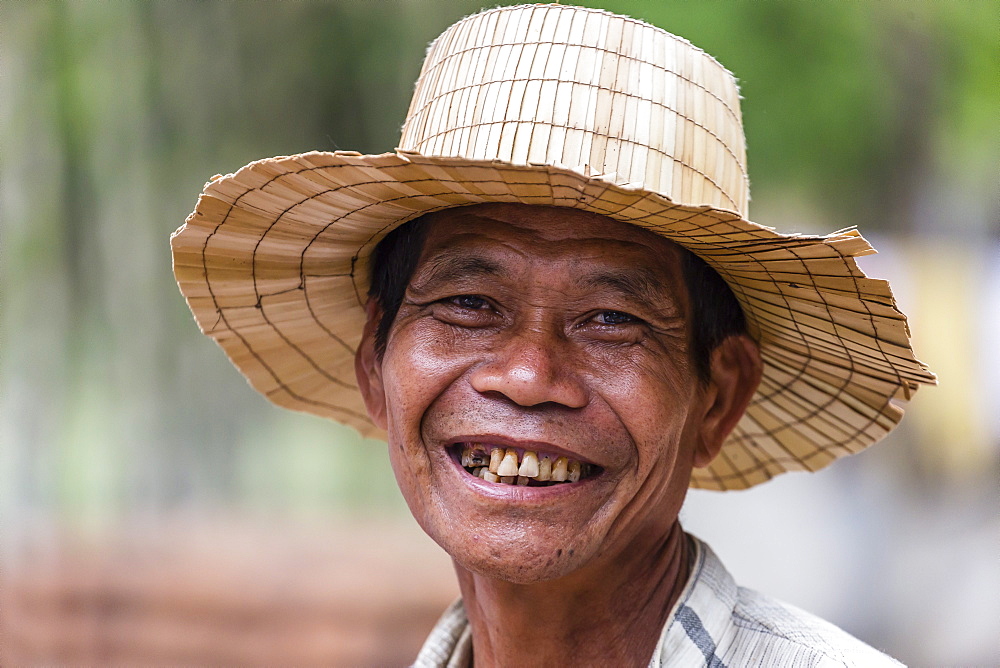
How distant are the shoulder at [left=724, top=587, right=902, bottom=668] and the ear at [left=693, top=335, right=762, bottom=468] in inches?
12.8

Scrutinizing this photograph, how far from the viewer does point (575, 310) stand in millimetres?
1835

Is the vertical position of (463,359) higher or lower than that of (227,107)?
lower

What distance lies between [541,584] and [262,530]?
19.9 ft

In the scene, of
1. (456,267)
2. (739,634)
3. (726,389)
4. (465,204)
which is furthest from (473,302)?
(739,634)

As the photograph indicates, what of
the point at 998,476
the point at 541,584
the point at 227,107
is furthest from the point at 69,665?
the point at 998,476

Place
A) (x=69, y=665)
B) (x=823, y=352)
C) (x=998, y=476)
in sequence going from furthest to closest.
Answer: (x=998, y=476) < (x=69, y=665) < (x=823, y=352)

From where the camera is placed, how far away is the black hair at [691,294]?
199 cm

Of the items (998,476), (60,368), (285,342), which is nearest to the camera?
(285,342)

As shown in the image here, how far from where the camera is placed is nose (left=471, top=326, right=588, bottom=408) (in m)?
1.75

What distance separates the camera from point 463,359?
1.87 m

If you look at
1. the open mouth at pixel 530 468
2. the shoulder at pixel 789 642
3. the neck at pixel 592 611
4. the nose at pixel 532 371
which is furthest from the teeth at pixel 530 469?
the shoulder at pixel 789 642

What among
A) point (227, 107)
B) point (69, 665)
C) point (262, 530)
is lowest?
point (69, 665)

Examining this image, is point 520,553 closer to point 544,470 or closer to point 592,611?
point 544,470

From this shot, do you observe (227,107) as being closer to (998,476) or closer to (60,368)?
(60,368)
